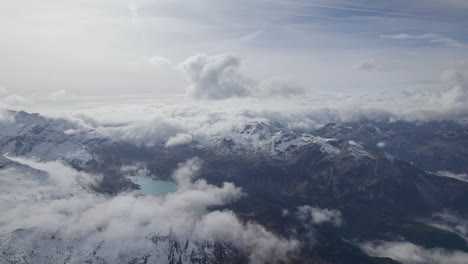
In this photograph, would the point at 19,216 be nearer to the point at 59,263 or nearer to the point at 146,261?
the point at 59,263

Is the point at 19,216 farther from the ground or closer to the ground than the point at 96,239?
farther from the ground

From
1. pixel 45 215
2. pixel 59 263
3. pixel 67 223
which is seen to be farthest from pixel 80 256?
pixel 45 215

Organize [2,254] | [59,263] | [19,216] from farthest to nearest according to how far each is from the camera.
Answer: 1. [19,216]
2. [59,263]
3. [2,254]

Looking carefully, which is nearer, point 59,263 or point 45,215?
point 59,263

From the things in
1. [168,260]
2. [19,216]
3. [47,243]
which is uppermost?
[19,216]

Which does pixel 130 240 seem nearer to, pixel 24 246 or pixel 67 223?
pixel 67 223

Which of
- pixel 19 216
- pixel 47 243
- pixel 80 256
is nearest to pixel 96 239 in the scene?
pixel 80 256

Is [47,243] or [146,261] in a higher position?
[47,243]

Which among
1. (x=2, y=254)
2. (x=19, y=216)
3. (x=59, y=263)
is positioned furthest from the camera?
(x=19, y=216)

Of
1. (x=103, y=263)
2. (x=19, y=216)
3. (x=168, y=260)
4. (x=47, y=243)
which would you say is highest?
(x=19, y=216)

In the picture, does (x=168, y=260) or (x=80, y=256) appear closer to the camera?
(x=80, y=256)
